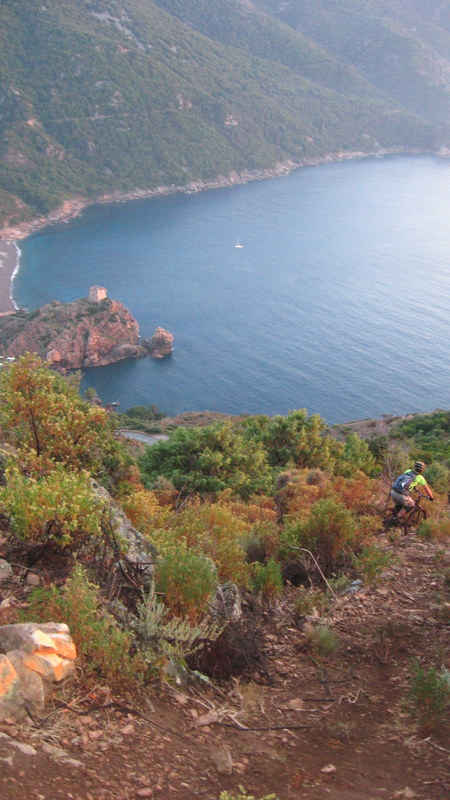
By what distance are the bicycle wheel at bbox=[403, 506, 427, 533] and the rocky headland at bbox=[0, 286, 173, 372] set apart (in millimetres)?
66479

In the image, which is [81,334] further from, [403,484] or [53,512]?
[53,512]

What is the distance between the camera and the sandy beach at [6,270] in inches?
3394

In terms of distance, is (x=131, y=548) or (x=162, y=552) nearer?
(x=131, y=548)

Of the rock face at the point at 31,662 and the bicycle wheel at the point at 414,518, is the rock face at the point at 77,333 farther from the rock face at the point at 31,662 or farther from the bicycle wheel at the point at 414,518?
the rock face at the point at 31,662

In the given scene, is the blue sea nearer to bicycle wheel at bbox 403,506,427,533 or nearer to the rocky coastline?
the rocky coastline

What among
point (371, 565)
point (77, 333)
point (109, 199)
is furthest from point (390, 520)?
point (109, 199)

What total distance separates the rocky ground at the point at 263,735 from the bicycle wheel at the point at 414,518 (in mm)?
3770

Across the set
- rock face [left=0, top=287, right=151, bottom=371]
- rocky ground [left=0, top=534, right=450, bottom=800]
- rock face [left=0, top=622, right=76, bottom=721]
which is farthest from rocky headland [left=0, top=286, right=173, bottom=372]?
rock face [left=0, top=622, right=76, bottom=721]

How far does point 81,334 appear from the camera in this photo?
77.0 m

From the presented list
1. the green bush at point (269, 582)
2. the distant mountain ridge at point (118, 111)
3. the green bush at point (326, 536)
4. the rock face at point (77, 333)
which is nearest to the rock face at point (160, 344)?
the rock face at point (77, 333)

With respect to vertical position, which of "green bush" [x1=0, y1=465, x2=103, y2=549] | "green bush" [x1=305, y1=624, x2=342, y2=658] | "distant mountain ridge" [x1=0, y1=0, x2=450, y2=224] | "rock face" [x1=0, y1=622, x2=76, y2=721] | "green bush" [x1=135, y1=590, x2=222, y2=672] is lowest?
"green bush" [x1=305, y1=624, x2=342, y2=658]

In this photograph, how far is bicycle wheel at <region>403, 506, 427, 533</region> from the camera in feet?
34.2

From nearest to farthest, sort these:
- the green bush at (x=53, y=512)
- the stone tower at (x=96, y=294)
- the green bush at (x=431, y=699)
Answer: the green bush at (x=431, y=699) < the green bush at (x=53, y=512) < the stone tower at (x=96, y=294)

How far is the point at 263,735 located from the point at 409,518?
6.31 metres
